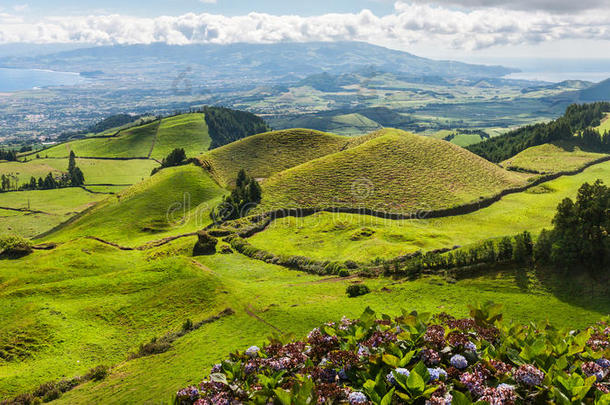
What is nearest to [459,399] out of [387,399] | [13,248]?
[387,399]

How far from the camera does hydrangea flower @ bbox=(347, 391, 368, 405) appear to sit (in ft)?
26.5

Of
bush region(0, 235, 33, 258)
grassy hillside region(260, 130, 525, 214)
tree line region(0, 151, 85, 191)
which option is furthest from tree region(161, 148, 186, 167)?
bush region(0, 235, 33, 258)

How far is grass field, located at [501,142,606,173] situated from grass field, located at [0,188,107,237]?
171378mm

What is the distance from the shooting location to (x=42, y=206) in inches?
5822

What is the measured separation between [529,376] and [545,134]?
183604 millimetres

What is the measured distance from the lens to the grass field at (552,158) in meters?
127

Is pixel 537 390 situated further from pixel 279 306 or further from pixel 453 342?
pixel 279 306

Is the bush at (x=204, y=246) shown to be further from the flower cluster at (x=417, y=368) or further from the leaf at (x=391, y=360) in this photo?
the leaf at (x=391, y=360)

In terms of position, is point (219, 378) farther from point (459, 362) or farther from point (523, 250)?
point (523, 250)

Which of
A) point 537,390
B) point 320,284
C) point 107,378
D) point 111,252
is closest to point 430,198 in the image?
point 320,284

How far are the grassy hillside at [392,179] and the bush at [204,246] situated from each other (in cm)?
2653

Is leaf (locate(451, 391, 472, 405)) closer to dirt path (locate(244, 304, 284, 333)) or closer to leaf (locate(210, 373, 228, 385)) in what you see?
leaf (locate(210, 373, 228, 385))

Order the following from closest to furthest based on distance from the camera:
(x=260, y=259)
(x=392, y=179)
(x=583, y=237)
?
(x=583, y=237) → (x=260, y=259) → (x=392, y=179)

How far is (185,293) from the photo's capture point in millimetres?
42281
